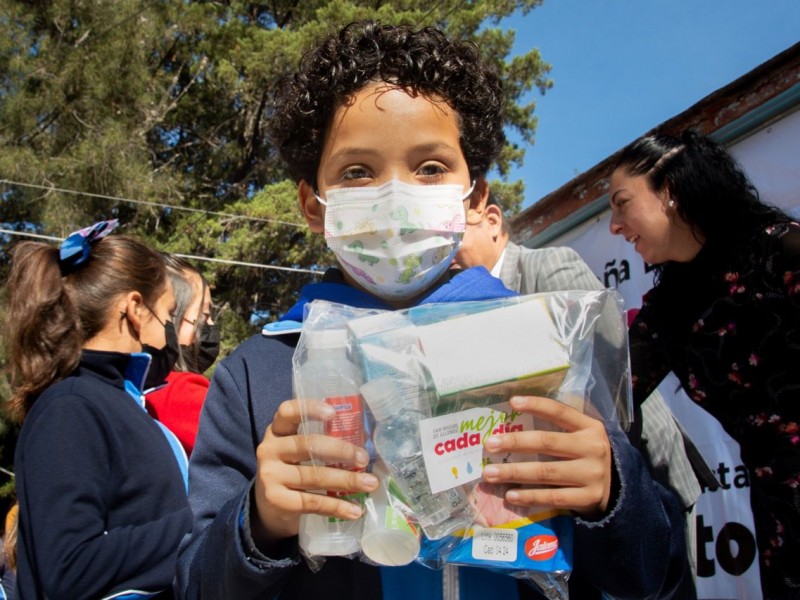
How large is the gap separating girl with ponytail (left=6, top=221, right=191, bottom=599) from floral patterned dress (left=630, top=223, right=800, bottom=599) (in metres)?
1.65

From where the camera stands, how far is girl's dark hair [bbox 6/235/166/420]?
89.2 inches

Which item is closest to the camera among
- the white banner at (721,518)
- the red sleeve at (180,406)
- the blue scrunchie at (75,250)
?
the blue scrunchie at (75,250)

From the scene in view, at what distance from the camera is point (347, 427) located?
91cm

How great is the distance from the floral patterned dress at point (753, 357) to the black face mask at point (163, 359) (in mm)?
1867

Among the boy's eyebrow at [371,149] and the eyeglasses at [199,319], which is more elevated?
the eyeglasses at [199,319]

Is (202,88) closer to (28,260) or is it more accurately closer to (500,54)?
(500,54)

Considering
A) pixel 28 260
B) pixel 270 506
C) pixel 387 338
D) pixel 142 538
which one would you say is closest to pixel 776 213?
pixel 387 338

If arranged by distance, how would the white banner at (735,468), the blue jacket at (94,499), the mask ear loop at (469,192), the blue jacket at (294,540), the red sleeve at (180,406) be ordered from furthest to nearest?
the white banner at (735,468), the red sleeve at (180,406), the blue jacket at (94,499), the mask ear loop at (469,192), the blue jacket at (294,540)

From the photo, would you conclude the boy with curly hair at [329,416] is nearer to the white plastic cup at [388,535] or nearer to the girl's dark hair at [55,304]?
the white plastic cup at [388,535]

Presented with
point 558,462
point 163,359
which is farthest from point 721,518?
point 558,462

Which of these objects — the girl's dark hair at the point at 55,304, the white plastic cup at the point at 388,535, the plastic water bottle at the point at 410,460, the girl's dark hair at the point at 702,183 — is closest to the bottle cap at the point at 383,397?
the plastic water bottle at the point at 410,460

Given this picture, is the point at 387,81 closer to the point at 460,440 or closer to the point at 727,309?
the point at 460,440

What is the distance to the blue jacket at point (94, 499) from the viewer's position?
5.89 ft

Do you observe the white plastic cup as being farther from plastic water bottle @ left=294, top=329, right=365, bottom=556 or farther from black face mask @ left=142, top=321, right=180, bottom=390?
black face mask @ left=142, top=321, right=180, bottom=390
